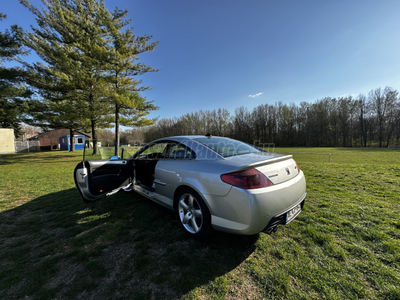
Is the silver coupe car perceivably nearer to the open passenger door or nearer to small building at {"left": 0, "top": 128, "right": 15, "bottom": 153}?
the open passenger door

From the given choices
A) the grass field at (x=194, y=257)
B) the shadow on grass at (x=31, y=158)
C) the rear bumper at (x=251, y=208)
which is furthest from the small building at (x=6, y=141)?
the rear bumper at (x=251, y=208)

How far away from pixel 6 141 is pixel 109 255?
32.7 metres

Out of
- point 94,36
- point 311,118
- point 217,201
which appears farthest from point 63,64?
point 311,118

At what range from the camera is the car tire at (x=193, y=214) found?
2109mm

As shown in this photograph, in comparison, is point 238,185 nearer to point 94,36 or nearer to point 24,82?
A: point 94,36

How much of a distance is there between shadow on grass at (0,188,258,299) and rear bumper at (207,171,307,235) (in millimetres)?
453

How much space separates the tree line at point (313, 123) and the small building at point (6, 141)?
97.2ft

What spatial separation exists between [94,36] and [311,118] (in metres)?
53.5

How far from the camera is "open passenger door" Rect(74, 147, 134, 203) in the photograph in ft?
9.79

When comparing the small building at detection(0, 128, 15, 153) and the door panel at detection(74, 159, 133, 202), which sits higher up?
the small building at detection(0, 128, 15, 153)

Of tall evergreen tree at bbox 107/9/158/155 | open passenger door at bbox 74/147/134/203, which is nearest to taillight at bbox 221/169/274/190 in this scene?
open passenger door at bbox 74/147/134/203

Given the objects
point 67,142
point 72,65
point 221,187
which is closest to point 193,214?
point 221,187

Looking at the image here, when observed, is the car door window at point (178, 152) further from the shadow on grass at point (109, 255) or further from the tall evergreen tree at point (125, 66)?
the tall evergreen tree at point (125, 66)

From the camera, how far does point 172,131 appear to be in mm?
58125
